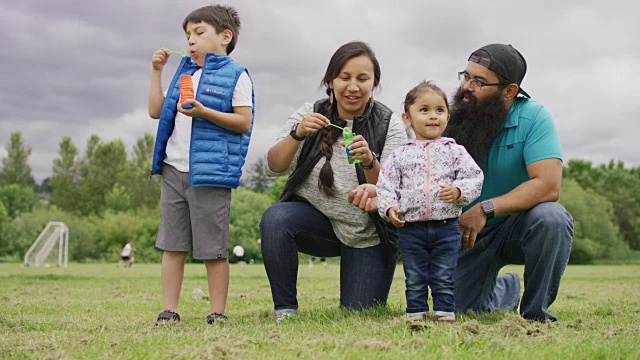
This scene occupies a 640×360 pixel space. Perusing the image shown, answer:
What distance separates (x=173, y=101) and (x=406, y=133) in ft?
5.20

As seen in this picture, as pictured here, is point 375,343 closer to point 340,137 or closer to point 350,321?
point 350,321

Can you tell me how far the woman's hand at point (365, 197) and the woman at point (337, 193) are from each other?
10 centimetres

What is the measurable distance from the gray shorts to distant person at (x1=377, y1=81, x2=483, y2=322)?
1143 millimetres

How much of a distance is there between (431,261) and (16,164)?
227 ft

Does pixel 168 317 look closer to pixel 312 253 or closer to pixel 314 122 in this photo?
pixel 312 253

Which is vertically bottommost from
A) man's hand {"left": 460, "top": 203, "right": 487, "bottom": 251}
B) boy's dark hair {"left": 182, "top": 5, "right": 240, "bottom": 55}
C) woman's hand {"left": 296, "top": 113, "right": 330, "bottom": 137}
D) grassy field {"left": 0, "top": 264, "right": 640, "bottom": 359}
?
grassy field {"left": 0, "top": 264, "right": 640, "bottom": 359}

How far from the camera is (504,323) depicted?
3.51m

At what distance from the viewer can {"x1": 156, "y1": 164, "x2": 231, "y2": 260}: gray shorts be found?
4.42m

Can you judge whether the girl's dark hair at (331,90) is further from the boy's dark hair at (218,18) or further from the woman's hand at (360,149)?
the boy's dark hair at (218,18)

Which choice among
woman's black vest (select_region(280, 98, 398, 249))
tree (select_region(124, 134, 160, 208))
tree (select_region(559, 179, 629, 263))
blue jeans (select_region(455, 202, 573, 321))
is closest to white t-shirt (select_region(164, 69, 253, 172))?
woman's black vest (select_region(280, 98, 398, 249))

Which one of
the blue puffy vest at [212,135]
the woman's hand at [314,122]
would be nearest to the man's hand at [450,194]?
the woman's hand at [314,122]

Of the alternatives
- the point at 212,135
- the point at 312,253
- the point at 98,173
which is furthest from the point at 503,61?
the point at 98,173

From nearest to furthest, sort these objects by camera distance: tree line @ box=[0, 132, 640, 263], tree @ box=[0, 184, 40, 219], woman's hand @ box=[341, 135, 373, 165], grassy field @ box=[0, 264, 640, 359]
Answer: grassy field @ box=[0, 264, 640, 359] → woman's hand @ box=[341, 135, 373, 165] → tree line @ box=[0, 132, 640, 263] → tree @ box=[0, 184, 40, 219]

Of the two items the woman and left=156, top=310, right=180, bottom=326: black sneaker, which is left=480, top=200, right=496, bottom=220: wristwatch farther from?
left=156, top=310, right=180, bottom=326: black sneaker
